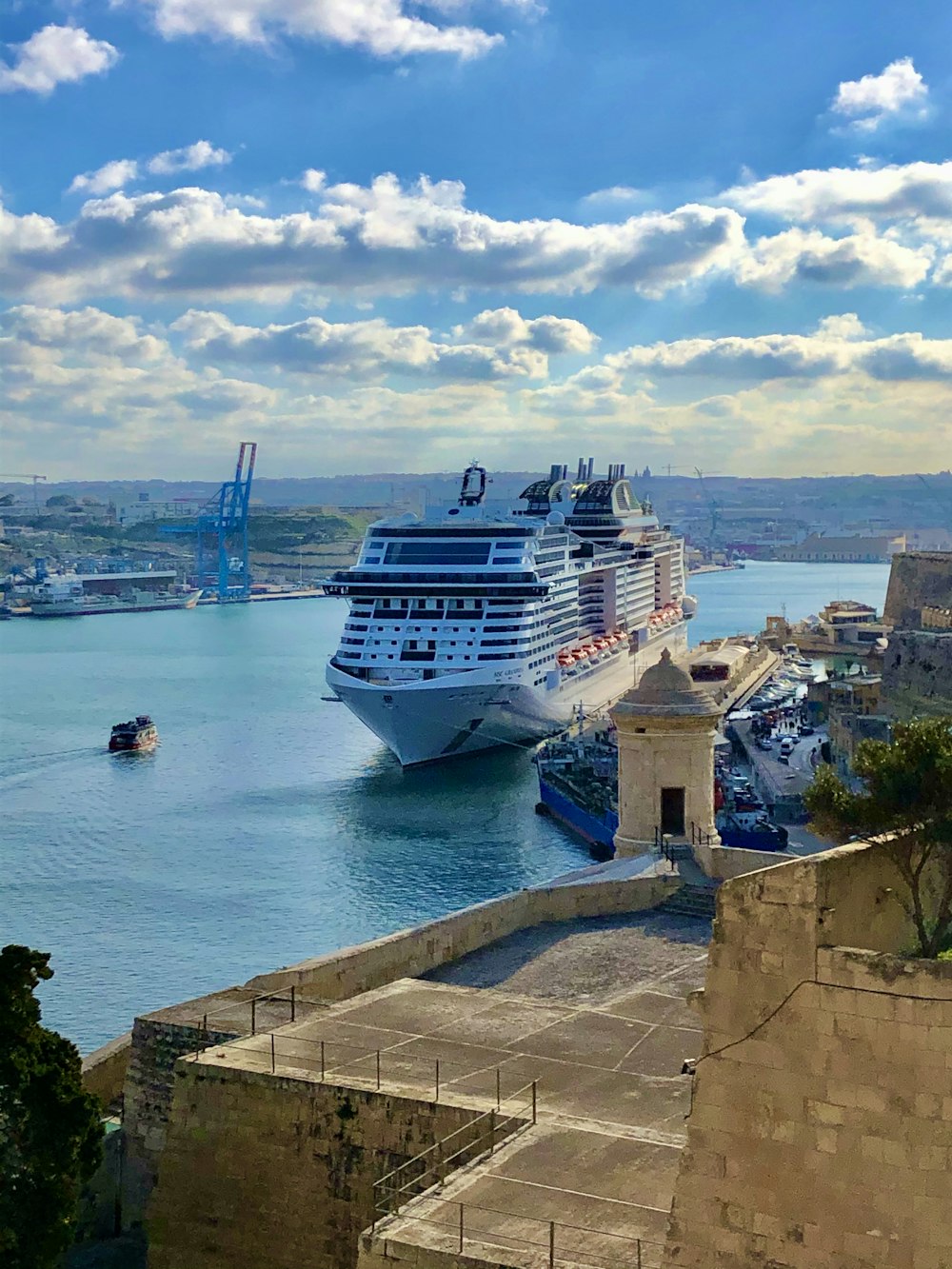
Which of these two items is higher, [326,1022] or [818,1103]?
[818,1103]

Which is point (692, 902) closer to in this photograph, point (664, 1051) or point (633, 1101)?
point (664, 1051)

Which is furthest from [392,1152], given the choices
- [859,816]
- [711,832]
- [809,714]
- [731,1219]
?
[809,714]

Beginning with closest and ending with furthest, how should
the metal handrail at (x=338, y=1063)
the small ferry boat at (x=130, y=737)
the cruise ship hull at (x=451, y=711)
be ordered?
the metal handrail at (x=338, y=1063), the cruise ship hull at (x=451, y=711), the small ferry boat at (x=130, y=737)

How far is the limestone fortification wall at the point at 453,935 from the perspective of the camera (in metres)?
7.68

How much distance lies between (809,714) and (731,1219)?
38.0 metres

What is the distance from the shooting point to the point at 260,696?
49.4 m

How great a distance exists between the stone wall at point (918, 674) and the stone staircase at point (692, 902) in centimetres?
1903

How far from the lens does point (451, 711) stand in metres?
35.4

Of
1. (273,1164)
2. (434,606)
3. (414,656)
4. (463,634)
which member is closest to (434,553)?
(434,606)

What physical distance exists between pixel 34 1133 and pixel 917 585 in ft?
132

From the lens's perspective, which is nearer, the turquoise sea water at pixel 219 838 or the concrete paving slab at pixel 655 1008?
the concrete paving slab at pixel 655 1008

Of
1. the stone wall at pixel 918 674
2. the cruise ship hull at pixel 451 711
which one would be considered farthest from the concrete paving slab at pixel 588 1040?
the cruise ship hull at pixel 451 711

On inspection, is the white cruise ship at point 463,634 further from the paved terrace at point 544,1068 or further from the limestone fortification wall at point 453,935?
the paved terrace at point 544,1068

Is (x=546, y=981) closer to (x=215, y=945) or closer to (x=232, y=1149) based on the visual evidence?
(x=232, y=1149)
